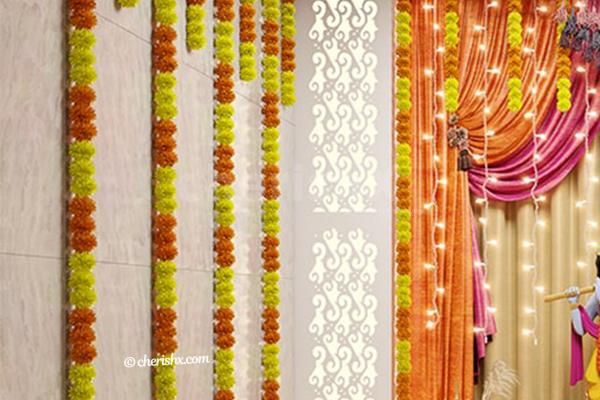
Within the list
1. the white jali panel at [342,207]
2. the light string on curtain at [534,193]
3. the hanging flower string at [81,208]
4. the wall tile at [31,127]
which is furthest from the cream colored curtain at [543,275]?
the wall tile at [31,127]

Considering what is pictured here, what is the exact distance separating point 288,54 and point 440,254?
1.32m

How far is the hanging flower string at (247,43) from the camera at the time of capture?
5.27 metres

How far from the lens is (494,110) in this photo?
6410 millimetres

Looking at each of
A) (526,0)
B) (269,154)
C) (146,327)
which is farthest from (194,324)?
(526,0)

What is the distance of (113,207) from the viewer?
4.11 metres

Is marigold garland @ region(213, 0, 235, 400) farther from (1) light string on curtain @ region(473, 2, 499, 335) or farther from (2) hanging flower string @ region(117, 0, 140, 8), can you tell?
(1) light string on curtain @ region(473, 2, 499, 335)

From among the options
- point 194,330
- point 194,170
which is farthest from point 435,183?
point 194,330

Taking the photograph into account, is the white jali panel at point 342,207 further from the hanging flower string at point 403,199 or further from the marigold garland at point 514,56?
the marigold garland at point 514,56

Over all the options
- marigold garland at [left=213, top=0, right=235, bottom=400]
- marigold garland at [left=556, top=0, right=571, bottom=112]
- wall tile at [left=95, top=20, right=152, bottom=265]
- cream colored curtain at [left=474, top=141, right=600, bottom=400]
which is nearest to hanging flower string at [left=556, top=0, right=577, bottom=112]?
marigold garland at [left=556, top=0, right=571, bottom=112]

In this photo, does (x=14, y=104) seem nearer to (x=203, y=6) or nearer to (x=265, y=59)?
(x=203, y=6)

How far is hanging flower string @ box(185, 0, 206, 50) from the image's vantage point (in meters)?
4.73

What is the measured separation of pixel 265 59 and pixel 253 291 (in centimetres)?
107

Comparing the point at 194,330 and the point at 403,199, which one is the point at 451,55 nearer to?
the point at 403,199

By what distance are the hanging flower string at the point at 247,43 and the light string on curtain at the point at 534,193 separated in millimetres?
1776
